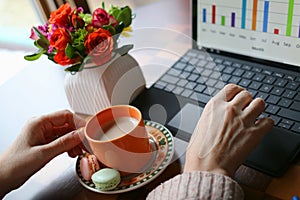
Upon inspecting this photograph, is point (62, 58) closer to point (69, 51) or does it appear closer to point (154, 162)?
point (69, 51)

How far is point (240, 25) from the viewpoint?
0.89m

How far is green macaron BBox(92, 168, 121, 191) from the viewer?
2.06 ft

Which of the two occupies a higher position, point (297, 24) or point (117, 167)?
point (297, 24)

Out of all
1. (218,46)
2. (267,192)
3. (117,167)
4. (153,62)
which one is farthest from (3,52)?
(267,192)

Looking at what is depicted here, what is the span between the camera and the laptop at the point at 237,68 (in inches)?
29.5

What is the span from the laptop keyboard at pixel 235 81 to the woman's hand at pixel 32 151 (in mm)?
276

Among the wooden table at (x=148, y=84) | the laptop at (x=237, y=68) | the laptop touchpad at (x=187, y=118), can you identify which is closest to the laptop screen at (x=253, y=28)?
the laptop at (x=237, y=68)

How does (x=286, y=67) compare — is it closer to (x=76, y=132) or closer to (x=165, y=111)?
(x=165, y=111)

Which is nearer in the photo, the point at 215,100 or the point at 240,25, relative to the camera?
the point at 215,100

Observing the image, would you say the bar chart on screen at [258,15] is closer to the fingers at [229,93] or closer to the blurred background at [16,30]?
the fingers at [229,93]

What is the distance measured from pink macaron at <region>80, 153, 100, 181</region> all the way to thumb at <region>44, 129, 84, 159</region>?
36 mm

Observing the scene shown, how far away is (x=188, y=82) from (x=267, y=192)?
0.34m

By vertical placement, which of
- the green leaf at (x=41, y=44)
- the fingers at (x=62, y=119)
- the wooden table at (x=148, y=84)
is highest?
the green leaf at (x=41, y=44)

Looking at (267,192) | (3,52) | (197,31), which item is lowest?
(3,52)
